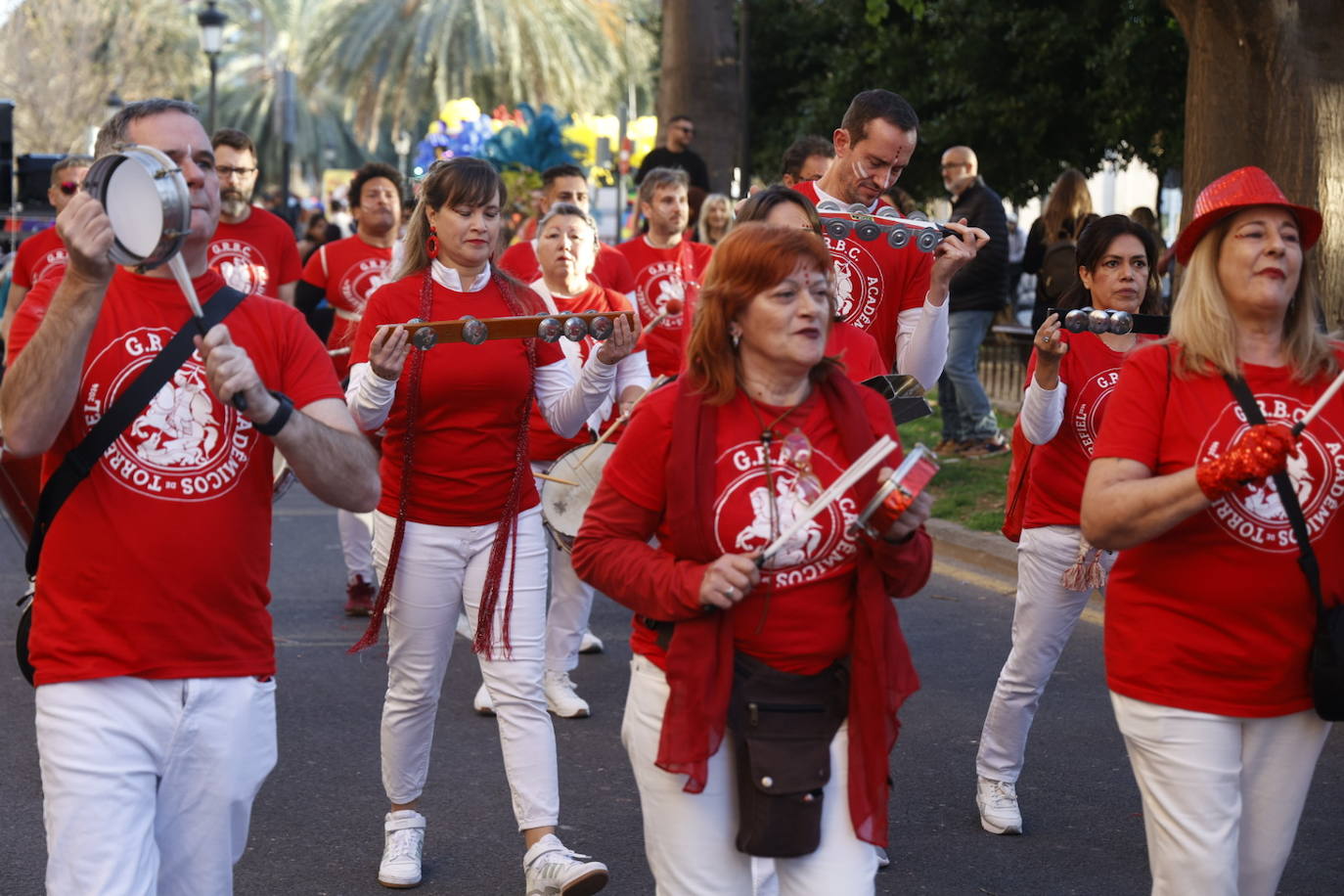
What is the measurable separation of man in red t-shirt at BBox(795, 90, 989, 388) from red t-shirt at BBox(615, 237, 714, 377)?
2.99 meters

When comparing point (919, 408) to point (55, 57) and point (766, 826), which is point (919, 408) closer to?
point (766, 826)

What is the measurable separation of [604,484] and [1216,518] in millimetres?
1297

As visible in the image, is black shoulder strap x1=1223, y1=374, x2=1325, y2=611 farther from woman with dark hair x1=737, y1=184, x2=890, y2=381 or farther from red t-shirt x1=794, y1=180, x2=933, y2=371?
→ red t-shirt x1=794, y1=180, x2=933, y2=371

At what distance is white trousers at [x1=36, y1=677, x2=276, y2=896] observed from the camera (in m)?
3.33

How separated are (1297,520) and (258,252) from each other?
21.9ft

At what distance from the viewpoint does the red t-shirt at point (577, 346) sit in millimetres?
7406

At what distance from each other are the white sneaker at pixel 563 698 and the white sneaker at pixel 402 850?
1.86 m

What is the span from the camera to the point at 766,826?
3389 millimetres

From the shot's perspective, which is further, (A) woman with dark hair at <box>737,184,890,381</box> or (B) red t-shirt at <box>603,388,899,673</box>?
(A) woman with dark hair at <box>737,184,890,381</box>

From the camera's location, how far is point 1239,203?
3.75 metres

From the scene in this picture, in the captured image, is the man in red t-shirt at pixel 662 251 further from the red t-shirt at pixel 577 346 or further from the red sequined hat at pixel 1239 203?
the red sequined hat at pixel 1239 203

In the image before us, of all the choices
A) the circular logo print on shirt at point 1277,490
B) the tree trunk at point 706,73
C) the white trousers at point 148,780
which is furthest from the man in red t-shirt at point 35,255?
the tree trunk at point 706,73

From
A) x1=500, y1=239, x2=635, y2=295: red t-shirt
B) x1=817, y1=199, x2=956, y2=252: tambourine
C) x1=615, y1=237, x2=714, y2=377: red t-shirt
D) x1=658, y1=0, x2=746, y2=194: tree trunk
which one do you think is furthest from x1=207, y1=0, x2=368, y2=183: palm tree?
x1=817, y1=199, x2=956, y2=252: tambourine

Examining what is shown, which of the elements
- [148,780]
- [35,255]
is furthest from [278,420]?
[35,255]
